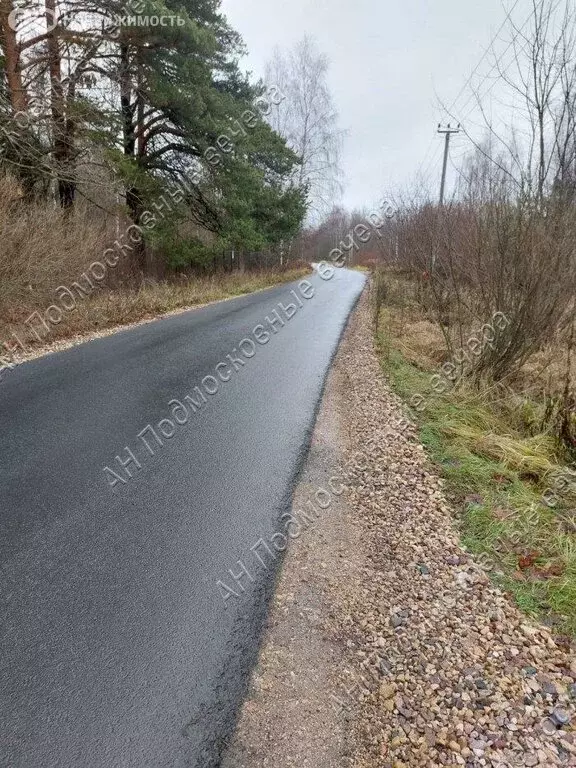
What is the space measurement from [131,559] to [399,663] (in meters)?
1.70

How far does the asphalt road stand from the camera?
176cm

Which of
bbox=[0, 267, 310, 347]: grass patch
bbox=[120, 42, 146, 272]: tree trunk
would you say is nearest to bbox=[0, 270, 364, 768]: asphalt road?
bbox=[0, 267, 310, 347]: grass patch

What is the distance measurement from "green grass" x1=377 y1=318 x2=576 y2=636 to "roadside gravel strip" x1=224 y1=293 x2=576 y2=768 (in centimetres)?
17

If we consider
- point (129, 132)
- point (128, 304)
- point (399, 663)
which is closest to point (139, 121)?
point (129, 132)

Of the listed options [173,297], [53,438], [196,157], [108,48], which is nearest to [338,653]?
[53,438]

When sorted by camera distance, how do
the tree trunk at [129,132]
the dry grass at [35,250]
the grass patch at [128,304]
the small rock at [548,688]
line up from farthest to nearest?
the tree trunk at [129,132] → the grass patch at [128,304] → the dry grass at [35,250] → the small rock at [548,688]

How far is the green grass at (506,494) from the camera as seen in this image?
8.60 ft

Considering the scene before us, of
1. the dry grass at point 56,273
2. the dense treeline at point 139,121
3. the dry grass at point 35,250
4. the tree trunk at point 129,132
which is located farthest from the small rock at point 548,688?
the tree trunk at point 129,132

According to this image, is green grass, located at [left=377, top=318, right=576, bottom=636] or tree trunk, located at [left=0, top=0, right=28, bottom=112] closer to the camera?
green grass, located at [left=377, top=318, right=576, bottom=636]

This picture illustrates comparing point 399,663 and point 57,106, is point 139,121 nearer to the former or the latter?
point 57,106

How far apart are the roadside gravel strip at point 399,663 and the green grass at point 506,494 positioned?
17cm

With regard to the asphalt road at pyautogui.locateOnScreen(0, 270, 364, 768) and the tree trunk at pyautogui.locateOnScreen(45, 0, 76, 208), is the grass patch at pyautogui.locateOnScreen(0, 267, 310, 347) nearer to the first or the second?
the asphalt road at pyautogui.locateOnScreen(0, 270, 364, 768)

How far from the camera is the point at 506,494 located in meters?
3.52

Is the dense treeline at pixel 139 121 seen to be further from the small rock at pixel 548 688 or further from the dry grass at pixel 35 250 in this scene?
the small rock at pixel 548 688
